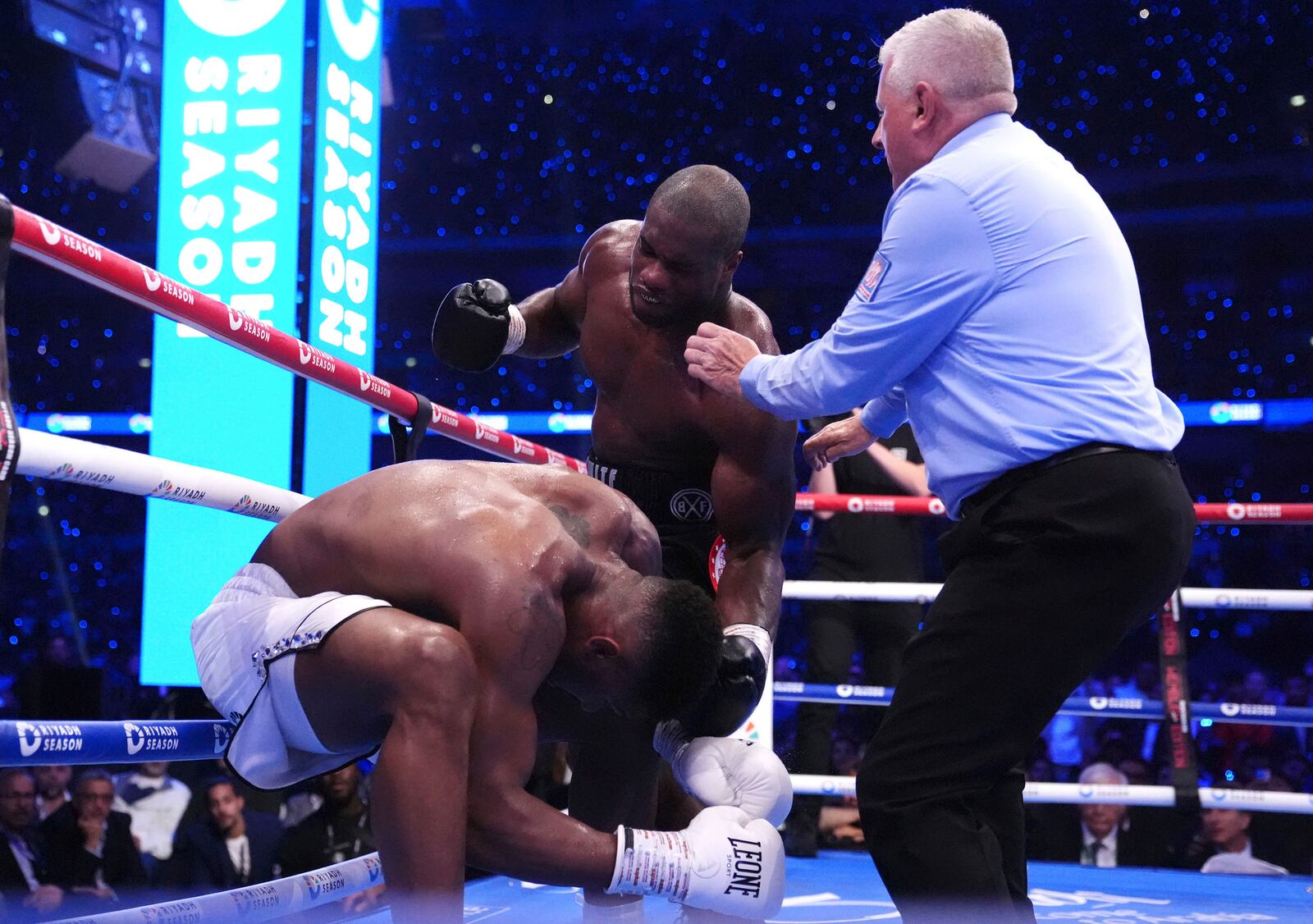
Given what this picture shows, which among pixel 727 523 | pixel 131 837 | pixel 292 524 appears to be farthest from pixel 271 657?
pixel 131 837

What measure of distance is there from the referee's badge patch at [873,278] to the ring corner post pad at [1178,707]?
1.52 m

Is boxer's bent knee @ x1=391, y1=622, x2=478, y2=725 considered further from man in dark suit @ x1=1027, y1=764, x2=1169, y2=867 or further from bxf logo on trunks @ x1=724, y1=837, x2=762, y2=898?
man in dark suit @ x1=1027, y1=764, x2=1169, y2=867

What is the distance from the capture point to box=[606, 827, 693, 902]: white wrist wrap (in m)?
1.27

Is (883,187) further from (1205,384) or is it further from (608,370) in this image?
(608,370)

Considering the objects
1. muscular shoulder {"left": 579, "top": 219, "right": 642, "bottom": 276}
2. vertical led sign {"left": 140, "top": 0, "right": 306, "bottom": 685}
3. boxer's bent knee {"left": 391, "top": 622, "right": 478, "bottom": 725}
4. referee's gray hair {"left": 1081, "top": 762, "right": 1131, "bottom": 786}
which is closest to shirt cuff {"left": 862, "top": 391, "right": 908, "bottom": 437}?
muscular shoulder {"left": 579, "top": 219, "right": 642, "bottom": 276}

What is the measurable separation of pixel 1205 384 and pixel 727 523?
658 cm

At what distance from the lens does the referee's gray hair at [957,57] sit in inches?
56.2

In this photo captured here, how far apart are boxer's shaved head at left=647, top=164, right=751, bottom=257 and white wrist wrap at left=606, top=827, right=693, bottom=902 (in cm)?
87

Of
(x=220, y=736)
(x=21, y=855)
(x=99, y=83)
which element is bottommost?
(x=21, y=855)

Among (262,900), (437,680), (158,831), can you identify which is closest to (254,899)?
(262,900)

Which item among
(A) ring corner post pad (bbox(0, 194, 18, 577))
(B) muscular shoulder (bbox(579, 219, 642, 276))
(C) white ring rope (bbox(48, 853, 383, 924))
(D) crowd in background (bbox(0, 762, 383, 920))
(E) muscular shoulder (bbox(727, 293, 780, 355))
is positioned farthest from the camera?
(D) crowd in background (bbox(0, 762, 383, 920))

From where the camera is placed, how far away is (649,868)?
4.17 ft

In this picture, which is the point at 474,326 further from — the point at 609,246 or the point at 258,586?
the point at 258,586

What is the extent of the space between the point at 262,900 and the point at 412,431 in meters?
0.82
